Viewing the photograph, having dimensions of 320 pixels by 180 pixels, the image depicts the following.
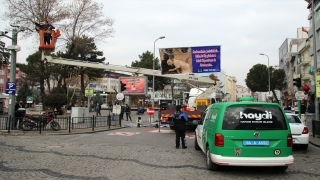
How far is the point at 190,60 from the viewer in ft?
70.8

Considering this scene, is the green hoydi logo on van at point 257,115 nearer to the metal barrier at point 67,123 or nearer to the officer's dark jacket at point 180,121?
the officer's dark jacket at point 180,121

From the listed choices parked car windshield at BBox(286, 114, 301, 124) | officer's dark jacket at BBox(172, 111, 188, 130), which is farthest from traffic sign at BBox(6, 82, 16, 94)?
parked car windshield at BBox(286, 114, 301, 124)

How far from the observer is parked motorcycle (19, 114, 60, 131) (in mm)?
16859

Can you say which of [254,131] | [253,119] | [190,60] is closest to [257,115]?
[253,119]

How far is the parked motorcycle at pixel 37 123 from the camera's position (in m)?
16.9

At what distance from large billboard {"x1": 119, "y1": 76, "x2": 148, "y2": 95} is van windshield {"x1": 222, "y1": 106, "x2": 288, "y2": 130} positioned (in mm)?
33324


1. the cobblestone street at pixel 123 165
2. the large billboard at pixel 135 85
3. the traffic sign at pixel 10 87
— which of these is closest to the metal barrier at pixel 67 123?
the traffic sign at pixel 10 87

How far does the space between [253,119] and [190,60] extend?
49.0ft

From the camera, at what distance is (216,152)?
692cm

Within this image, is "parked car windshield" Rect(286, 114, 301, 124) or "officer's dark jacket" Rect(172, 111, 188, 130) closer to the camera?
"officer's dark jacket" Rect(172, 111, 188, 130)

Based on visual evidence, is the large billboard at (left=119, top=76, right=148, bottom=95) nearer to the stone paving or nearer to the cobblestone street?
the stone paving

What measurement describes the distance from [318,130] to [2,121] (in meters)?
16.5

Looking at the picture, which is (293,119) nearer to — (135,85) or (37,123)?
(37,123)

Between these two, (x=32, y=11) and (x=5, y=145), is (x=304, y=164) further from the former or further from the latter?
(x=32, y=11)
